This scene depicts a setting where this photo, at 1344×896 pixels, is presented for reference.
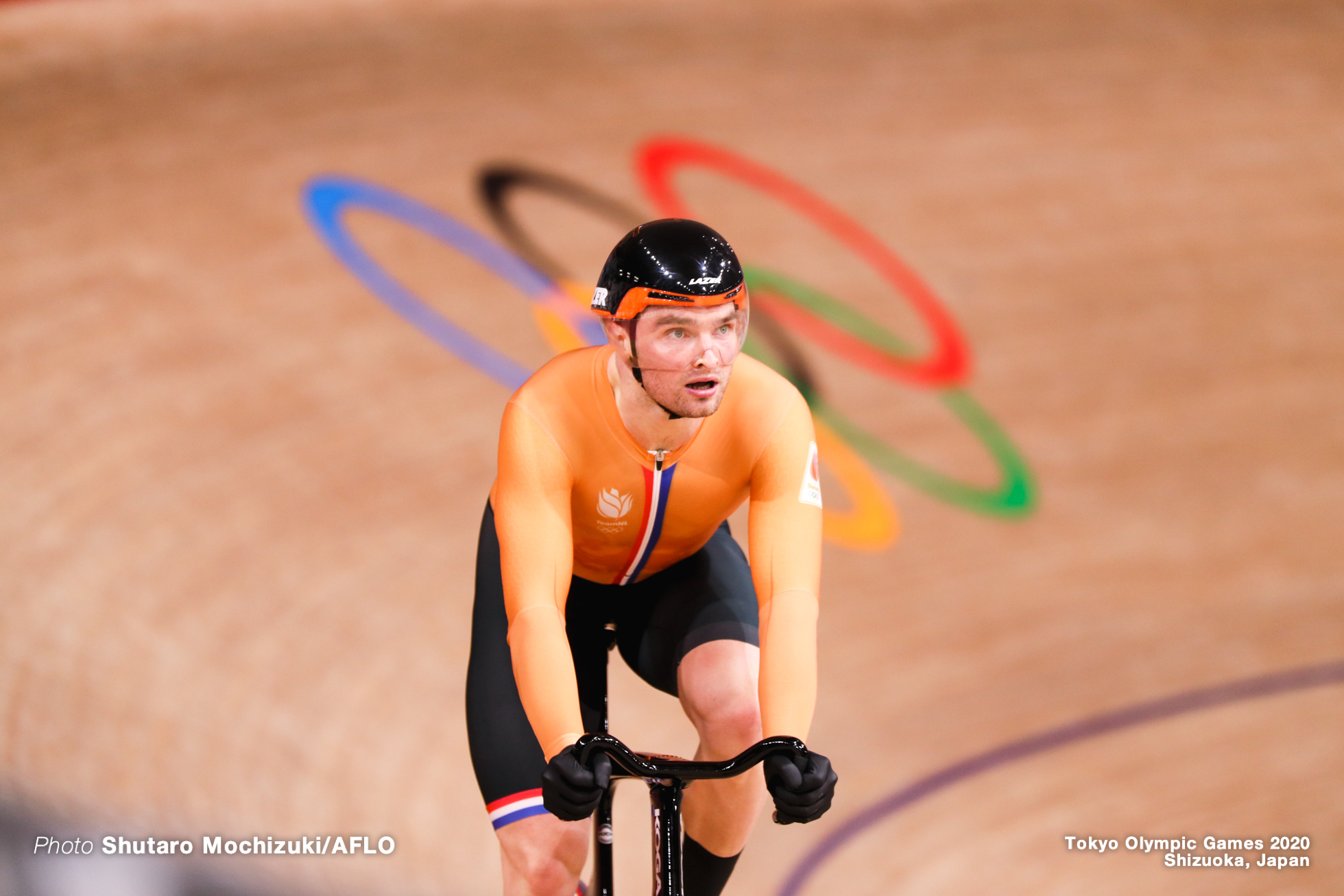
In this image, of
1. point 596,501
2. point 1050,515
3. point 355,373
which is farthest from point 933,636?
point 596,501

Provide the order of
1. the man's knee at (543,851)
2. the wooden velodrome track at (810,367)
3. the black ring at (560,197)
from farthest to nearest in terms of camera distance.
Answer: the black ring at (560,197)
the wooden velodrome track at (810,367)
the man's knee at (543,851)

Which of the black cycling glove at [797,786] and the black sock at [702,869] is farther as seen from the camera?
the black sock at [702,869]

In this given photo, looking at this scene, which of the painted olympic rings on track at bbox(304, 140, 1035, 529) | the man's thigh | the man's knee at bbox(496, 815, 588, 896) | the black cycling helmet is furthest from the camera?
the painted olympic rings on track at bbox(304, 140, 1035, 529)

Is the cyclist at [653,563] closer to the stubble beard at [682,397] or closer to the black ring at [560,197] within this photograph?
the stubble beard at [682,397]

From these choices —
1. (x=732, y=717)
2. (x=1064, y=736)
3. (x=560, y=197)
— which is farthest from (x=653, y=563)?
(x=560, y=197)

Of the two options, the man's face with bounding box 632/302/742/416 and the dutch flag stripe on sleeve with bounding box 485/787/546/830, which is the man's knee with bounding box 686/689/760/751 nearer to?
the dutch flag stripe on sleeve with bounding box 485/787/546/830

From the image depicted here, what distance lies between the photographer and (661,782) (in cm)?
162

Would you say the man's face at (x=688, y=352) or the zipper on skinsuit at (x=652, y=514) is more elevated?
the man's face at (x=688, y=352)

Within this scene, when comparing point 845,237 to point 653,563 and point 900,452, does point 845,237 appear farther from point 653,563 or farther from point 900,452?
point 653,563

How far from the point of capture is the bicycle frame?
4.86 ft

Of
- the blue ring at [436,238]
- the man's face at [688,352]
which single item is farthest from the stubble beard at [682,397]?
the blue ring at [436,238]

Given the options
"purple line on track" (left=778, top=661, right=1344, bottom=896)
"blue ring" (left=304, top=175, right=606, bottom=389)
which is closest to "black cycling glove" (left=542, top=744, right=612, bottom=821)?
"purple line on track" (left=778, top=661, right=1344, bottom=896)

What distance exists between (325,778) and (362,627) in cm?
50

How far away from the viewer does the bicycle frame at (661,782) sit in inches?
58.3
